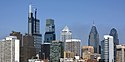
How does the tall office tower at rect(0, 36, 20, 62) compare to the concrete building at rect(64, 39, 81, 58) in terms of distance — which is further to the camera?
the concrete building at rect(64, 39, 81, 58)

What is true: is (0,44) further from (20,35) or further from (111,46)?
(111,46)

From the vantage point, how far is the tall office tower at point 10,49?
A: 3333 inches

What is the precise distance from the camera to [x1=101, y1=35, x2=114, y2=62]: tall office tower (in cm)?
9369

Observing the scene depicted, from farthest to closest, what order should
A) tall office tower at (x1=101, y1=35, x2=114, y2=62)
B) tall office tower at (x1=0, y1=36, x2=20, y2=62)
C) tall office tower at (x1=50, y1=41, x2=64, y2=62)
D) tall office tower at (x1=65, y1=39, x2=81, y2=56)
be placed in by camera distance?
tall office tower at (x1=65, y1=39, x2=81, y2=56), tall office tower at (x1=101, y1=35, x2=114, y2=62), tall office tower at (x1=50, y1=41, x2=64, y2=62), tall office tower at (x1=0, y1=36, x2=20, y2=62)

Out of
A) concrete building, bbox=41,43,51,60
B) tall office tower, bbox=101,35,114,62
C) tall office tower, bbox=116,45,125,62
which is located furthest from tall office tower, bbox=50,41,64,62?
tall office tower, bbox=116,45,125,62

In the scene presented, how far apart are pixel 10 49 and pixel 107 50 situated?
24532 mm

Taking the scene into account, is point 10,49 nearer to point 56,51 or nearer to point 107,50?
point 56,51

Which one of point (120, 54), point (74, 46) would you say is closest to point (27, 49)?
point (74, 46)

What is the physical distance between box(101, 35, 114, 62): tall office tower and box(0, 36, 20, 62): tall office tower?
21.7 m

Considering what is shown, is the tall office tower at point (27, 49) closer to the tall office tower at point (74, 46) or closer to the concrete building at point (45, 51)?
the concrete building at point (45, 51)

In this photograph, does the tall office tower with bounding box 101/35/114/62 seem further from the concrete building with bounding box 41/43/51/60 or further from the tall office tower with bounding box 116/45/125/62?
the concrete building with bounding box 41/43/51/60

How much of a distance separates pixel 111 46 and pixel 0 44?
2736 centimetres

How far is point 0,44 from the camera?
3536 inches

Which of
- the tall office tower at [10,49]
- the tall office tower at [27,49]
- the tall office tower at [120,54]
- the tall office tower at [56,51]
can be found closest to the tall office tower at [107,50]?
the tall office tower at [120,54]
